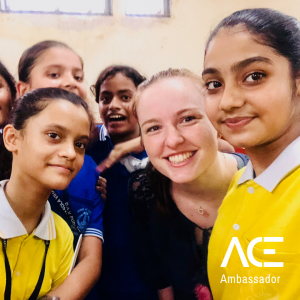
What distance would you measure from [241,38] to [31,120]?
19.9 inches

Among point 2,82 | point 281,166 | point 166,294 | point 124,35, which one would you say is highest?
point 124,35

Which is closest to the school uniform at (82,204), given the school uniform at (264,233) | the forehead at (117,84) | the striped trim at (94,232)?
the striped trim at (94,232)

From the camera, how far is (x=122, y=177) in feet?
2.60

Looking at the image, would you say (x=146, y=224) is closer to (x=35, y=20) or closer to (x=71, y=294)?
(x=71, y=294)

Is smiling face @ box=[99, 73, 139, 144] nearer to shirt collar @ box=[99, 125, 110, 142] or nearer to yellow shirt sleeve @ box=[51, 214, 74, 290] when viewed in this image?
shirt collar @ box=[99, 125, 110, 142]

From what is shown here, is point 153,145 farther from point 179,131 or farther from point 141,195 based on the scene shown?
point 141,195

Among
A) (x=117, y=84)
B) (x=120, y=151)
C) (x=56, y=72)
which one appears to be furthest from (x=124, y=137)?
(x=56, y=72)

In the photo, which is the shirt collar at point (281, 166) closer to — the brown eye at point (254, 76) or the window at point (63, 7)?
the brown eye at point (254, 76)

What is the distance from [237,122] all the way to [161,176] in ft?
1.09

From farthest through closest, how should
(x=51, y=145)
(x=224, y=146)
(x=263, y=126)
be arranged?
1. (x=224, y=146)
2. (x=51, y=145)
3. (x=263, y=126)

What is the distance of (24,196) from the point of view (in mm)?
662

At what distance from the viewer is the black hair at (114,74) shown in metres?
0.74

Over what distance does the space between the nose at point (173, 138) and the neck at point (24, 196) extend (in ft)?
1.11

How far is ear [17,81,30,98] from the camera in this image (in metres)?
0.70
